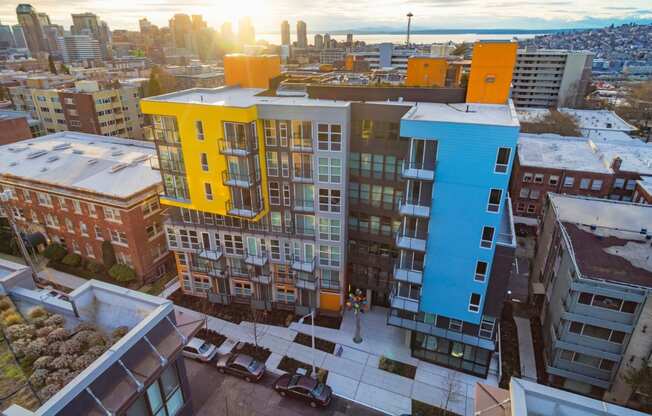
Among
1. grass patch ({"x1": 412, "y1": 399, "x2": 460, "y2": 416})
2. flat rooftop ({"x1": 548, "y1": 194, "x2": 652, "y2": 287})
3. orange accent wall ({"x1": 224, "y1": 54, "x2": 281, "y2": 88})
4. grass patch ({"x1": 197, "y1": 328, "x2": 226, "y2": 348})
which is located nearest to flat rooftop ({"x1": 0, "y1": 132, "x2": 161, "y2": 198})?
orange accent wall ({"x1": 224, "y1": 54, "x2": 281, "y2": 88})

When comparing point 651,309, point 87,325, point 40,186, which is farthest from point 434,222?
point 40,186

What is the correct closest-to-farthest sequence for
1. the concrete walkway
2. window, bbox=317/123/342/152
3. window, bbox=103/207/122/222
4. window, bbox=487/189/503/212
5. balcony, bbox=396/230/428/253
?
window, bbox=487/189/503/212 → balcony, bbox=396/230/428/253 → window, bbox=317/123/342/152 → the concrete walkway → window, bbox=103/207/122/222

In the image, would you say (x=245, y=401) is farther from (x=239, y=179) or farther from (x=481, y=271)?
(x=481, y=271)

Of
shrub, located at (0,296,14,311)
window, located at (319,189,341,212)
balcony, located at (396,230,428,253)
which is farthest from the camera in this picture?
window, located at (319,189,341,212)

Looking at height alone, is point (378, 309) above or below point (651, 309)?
below

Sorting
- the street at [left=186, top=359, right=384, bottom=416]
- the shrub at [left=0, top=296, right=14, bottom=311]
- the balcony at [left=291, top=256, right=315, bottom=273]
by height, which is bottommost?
the street at [left=186, top=359, right=384, bottom=416]

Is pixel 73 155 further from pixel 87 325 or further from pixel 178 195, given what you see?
pixel 87 325

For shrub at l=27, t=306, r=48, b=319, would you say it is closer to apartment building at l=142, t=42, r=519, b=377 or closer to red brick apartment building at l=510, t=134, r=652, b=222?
apartment building at l=142, t=42, r=519, b=377
